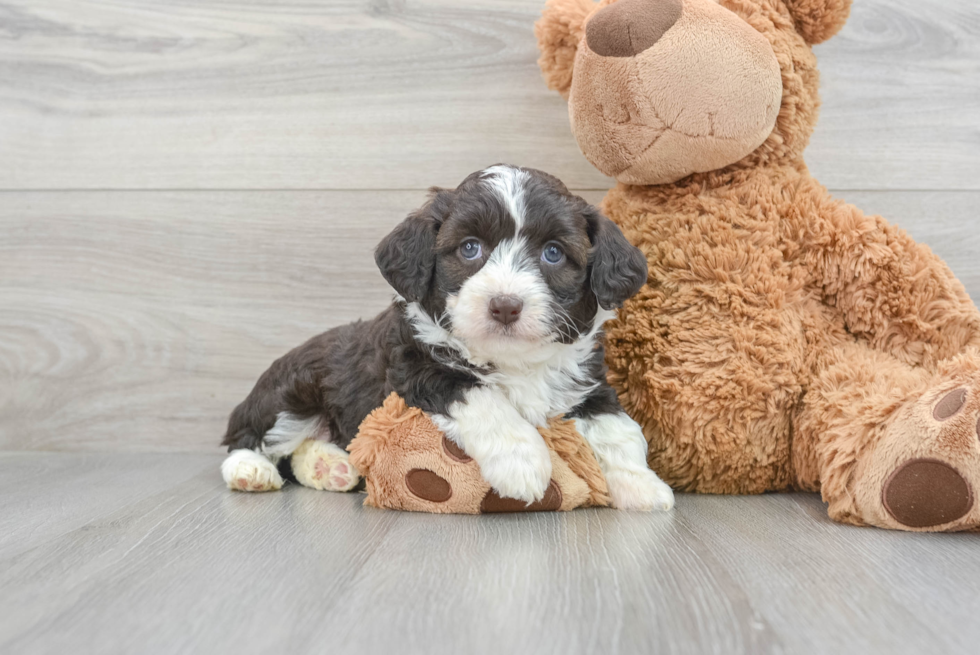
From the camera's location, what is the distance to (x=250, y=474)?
2.06 metres

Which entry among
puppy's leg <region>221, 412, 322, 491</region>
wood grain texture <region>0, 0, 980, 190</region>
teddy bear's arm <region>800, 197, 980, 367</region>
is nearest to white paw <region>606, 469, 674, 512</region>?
teddy bear's arm <region>800, 197, 980, 367</region>

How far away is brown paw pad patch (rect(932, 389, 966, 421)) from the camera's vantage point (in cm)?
149

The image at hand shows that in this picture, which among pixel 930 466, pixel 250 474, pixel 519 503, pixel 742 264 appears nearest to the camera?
pixel 930 466

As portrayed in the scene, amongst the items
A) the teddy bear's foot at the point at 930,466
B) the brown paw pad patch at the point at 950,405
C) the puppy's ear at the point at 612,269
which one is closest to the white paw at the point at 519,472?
the puppy's ear at the point at 612,269

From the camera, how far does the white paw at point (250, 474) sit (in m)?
2.06

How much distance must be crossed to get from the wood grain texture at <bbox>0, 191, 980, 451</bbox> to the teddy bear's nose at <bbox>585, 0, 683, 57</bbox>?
95 cm

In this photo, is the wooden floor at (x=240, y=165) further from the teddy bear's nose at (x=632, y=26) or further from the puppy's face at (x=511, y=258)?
the puppy's face at (x=511, y=258)

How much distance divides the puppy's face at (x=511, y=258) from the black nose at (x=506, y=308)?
0.03 m

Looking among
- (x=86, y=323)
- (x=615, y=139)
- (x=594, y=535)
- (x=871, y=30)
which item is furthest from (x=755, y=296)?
(x=86, y=323)

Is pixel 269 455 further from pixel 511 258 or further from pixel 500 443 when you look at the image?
pixel 511 258

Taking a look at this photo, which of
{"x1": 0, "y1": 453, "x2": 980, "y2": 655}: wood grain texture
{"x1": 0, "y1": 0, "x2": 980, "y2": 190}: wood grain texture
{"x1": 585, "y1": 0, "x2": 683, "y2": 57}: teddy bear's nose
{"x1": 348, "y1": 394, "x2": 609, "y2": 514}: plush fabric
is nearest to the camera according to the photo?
{"x1": 0, "y1": 453, "x2": 980, "y2": 655}: wood grain texture

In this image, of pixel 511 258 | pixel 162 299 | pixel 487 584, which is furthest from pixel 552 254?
pixel 162 299

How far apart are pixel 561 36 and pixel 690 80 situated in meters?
0.43

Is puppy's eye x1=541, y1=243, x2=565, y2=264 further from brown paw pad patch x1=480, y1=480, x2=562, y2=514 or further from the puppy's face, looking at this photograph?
brown paw pad patch x1=480, y1=480, x2=562, y2=514
